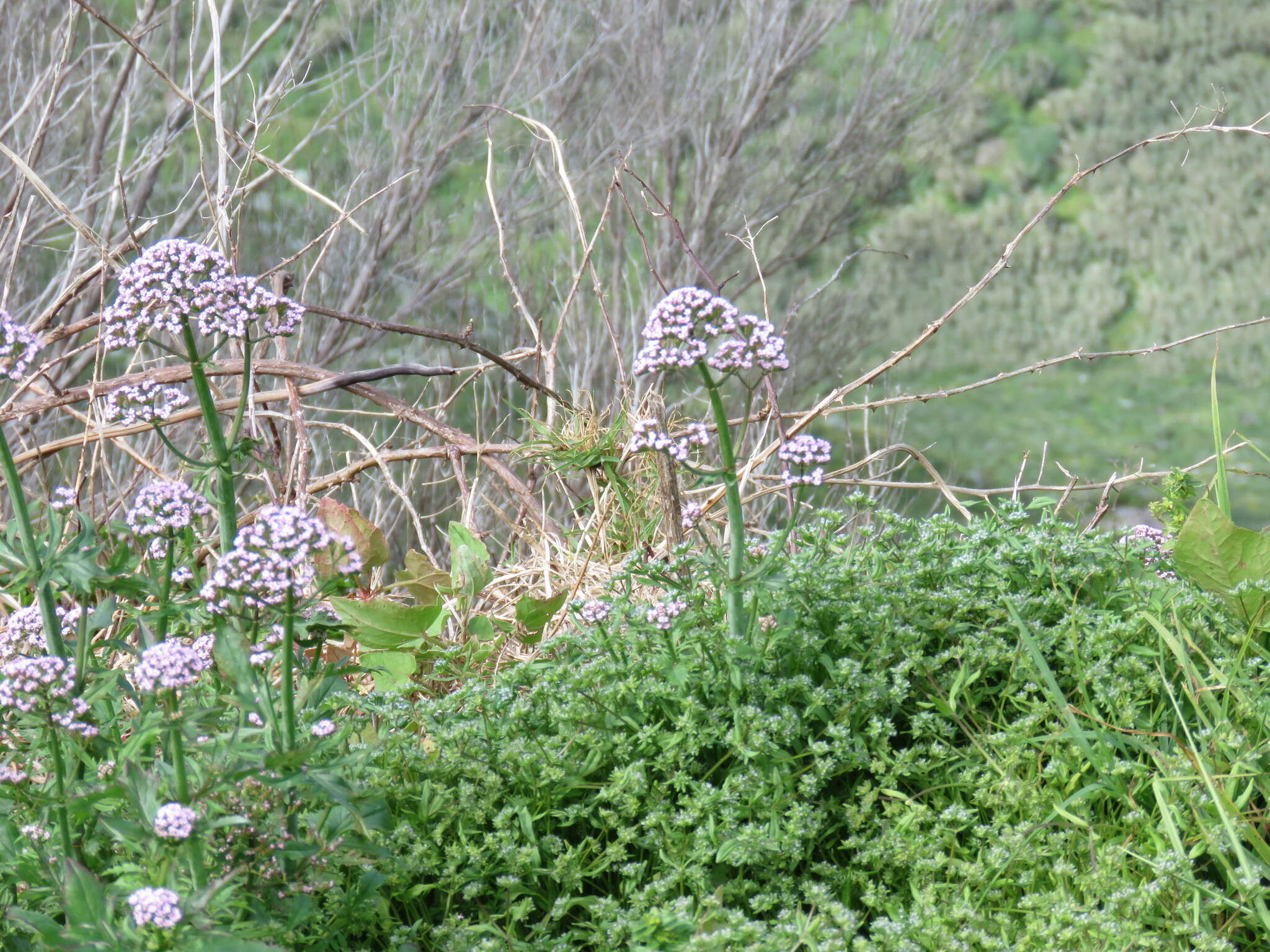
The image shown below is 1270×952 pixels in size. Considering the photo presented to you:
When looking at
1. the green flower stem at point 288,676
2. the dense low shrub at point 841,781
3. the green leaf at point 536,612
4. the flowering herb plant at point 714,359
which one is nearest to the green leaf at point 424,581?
the green leaf at point 536,612

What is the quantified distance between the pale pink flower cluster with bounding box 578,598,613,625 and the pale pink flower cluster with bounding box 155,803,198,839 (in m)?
0.87

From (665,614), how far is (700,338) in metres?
0.50

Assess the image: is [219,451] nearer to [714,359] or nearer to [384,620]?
[714,359]

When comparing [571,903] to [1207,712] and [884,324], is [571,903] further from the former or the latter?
[884,324]

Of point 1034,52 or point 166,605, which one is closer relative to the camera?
point 166,605

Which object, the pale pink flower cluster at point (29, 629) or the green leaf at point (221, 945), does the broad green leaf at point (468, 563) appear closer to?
the pale pink flower cluster at point (29, 629)

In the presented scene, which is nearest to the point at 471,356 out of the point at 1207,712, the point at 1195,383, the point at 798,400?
the point at 798,400

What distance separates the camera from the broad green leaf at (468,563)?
247 centimetres

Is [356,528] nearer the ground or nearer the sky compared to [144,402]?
nearer the ground

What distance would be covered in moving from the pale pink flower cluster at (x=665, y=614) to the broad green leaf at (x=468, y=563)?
2.16 feet

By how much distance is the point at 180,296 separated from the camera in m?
1.53

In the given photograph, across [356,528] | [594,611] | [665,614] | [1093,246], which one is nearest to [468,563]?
[356,528]

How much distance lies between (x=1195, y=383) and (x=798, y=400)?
6.13m

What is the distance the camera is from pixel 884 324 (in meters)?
9.34
